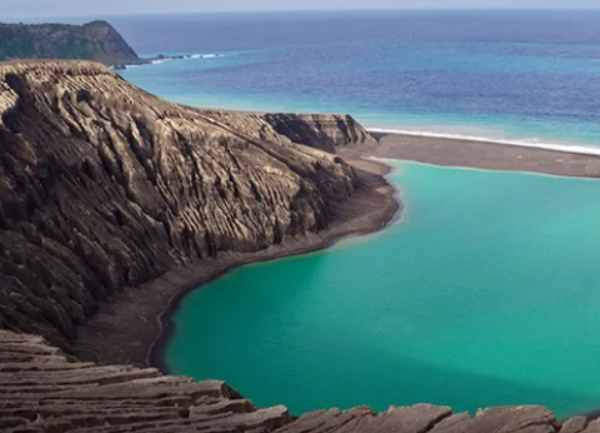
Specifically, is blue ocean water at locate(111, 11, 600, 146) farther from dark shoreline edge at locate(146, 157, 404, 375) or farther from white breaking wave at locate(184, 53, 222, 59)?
dark shoreline edge at locate(146, 157, 404, 375)

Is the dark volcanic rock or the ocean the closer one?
the ocean

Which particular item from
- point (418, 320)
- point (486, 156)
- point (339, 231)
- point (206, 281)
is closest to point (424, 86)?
point (486, 156)

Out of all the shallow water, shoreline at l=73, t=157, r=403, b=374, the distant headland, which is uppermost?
the distant headland

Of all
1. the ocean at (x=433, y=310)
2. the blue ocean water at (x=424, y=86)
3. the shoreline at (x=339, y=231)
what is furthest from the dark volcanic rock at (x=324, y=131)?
the blue ocean water at (x=424, y=86)

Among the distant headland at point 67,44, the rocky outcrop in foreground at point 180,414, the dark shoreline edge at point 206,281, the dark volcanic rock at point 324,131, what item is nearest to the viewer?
the rocky outcrop in foreground at point 180,414

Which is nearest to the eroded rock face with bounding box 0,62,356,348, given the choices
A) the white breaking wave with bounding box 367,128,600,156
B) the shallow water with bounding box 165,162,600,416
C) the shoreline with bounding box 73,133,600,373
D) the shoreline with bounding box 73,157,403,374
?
the shoreline with bounding box 73,157,403,374

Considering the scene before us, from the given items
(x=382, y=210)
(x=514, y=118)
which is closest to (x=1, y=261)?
(x=382, y=210)

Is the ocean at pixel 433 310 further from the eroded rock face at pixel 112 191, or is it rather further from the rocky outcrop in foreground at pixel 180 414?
the rocky outcrop in foreground at pixel 180 414
